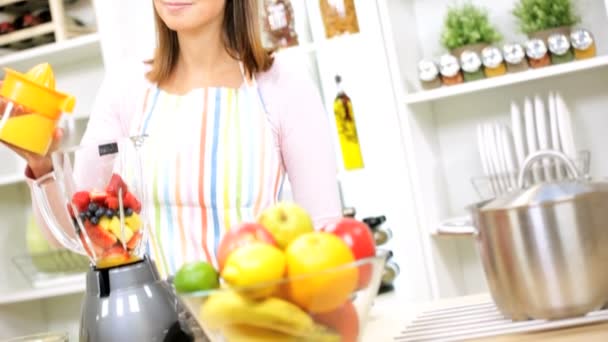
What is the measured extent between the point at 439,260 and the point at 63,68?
1481mm

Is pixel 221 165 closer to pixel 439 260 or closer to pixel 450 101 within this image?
pixel 439 260

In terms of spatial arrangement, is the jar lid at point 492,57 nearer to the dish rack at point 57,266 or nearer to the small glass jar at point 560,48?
the small glass jar at point 560,48

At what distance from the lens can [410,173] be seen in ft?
8.33

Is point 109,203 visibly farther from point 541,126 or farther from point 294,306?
point 541,126

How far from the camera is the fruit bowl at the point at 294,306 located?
0.76 m

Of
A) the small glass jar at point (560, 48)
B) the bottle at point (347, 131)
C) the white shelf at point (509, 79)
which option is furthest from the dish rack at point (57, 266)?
the small glass jar at point (560, 48)

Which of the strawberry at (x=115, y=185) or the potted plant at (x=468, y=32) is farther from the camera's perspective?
the potted plant at (x=468, y=32)

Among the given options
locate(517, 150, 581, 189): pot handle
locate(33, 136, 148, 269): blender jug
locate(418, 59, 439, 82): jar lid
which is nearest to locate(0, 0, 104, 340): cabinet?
locate(418, 59, 439, 82): jar lid

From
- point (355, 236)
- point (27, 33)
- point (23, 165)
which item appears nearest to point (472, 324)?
point (355, 236)

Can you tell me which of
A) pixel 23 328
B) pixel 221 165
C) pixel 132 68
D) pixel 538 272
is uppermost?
pixel 132 68

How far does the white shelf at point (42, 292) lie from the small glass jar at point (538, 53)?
59.0 inches

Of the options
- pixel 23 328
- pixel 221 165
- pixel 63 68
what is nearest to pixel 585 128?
pixel 221 165

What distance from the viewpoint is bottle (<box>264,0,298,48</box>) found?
2.62 metres

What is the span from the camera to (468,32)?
98.8 inches
